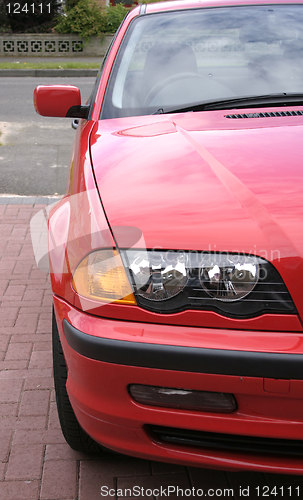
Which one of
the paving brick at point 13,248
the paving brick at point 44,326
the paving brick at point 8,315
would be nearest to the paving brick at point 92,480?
the paving brick at point 44,326

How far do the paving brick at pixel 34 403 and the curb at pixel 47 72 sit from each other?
46.0 feet

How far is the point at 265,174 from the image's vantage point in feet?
6.55

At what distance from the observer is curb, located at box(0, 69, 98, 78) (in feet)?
51.6

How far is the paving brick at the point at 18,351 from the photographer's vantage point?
312 centimetres

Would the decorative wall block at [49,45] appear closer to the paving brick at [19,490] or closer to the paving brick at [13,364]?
the paving brick at [13,364]

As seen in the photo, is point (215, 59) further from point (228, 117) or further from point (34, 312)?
point (34, 312)

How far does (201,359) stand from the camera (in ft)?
5.41

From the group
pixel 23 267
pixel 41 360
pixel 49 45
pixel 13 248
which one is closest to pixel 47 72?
pixel 49 45

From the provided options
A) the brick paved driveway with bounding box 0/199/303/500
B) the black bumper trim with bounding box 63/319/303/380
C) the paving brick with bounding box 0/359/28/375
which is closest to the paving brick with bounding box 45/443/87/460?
the brick paved driveway with bounding box 0/199/303/500

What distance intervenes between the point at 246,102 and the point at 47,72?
13862 mm

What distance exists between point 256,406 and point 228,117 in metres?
1.35

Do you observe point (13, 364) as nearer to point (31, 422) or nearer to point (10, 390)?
point (10, 390)

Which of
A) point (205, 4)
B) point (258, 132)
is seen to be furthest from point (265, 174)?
point (205, 4)

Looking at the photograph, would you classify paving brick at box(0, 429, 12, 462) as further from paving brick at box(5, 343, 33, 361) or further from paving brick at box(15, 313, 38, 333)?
paving brick at box(15, 313, 38, 333)
